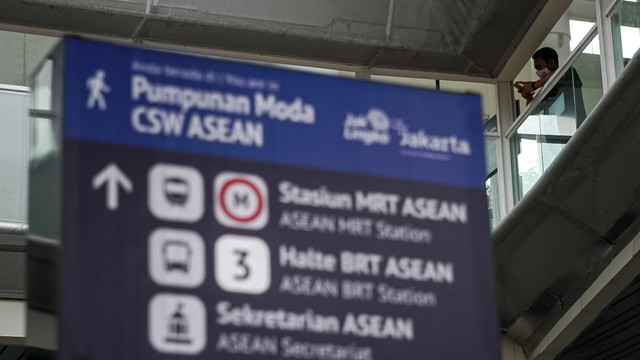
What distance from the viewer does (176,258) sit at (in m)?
6.22

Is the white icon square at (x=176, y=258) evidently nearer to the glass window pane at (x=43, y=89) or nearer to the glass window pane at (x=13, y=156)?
the glass window pane at (x=43, y=89)

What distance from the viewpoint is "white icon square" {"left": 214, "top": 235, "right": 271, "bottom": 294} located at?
627cm

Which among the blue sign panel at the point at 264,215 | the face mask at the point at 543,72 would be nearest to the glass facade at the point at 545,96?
the face mask at the point at 543,72

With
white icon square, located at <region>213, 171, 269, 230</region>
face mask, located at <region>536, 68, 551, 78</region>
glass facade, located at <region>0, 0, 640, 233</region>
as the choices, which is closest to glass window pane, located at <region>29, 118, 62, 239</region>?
white icon square, located at <region>213, 171, 269, 230</region>

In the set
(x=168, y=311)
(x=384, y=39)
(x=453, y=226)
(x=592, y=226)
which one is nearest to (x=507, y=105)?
(x=384, y=39)

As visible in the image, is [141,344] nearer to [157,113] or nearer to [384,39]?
[157,113]

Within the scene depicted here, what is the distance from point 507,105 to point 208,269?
33.9 feet

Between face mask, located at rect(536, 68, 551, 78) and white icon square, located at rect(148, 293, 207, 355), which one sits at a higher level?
face mask, located at rect(536, 68, 551, 78)

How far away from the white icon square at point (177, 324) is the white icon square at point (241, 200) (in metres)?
0.44

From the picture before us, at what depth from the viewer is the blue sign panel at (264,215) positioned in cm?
610

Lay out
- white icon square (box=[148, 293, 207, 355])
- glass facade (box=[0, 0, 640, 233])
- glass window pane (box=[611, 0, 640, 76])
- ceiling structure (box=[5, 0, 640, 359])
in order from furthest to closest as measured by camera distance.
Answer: ceiling structure (box=[5, 0, 640, 359]) < glass facade (box=[0, 0, 640, 233]) < glass window pane (box=[611, 0, 640, 76]) < white icon square (box=[148, 293, 207, 355])

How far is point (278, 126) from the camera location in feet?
22.0

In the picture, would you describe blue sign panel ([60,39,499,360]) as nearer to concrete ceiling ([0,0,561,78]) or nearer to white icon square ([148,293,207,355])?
white icon square ([148,293,207,355])

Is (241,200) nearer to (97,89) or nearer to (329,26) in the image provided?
(97,89)
